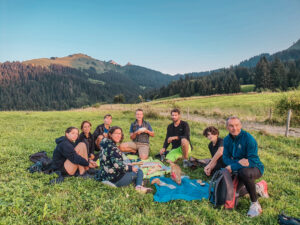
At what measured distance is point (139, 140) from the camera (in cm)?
782

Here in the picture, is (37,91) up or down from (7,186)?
up

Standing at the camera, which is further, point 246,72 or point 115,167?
point 246,72

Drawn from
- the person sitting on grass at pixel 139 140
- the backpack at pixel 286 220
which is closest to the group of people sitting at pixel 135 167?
the backpack at pixel 286 220

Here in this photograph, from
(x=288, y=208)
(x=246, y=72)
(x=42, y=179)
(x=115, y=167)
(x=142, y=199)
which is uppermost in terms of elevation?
(x=246, y=72)

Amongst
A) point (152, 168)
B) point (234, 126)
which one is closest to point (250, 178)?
point (234, 126)

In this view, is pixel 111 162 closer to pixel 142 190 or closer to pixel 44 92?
pixel 142 190

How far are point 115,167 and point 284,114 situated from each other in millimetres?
16106

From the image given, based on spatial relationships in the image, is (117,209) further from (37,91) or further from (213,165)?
(37,91)

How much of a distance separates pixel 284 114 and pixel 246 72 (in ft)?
308

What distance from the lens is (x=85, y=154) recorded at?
5.55m

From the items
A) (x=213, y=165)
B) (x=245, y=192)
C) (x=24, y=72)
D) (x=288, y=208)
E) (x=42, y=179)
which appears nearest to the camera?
(x=288, y=208)

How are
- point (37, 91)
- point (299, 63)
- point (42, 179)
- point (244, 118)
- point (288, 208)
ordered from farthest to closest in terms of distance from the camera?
1. point (37, 91)
2. point (299, 63)
3. point (244, 118)
4. point (42, 179)
5. point (288, 208)

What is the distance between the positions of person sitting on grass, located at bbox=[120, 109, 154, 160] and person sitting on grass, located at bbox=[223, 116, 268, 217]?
3573 mm

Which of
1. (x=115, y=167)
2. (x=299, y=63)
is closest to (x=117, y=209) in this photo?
(x=115, y=167)
